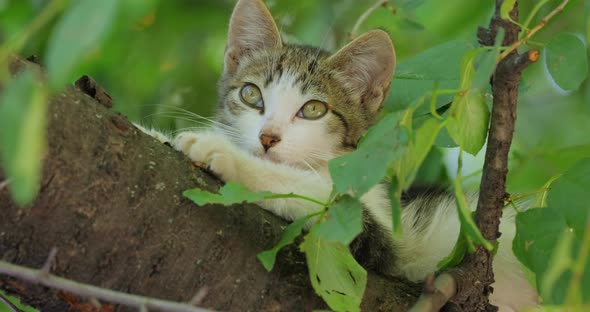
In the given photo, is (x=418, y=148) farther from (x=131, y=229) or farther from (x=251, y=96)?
(x=251, y=96)

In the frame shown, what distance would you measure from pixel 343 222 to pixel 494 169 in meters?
0.42

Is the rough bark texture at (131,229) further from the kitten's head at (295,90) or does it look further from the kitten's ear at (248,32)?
the kitten's ear at (248,32)

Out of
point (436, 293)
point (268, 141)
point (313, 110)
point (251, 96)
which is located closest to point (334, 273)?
point (436, 293)

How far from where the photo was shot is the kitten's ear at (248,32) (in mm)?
2420

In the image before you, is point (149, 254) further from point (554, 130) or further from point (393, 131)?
point (554, 130)

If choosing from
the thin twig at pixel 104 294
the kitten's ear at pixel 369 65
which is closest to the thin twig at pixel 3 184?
the thin twig at pixel 104 294

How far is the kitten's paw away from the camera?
4.92ft

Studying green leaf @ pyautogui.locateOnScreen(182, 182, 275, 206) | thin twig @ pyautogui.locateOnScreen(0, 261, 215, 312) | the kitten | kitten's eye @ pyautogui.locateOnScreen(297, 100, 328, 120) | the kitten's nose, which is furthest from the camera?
kitten's eye @ pyautogui.locateOnScreen(297, 100, 328, 120)

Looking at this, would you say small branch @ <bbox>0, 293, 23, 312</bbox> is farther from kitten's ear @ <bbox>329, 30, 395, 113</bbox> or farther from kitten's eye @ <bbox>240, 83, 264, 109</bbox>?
kitten's ear @ <bbox>329, 30, 395, 113</bbox>

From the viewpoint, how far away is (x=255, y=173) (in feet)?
5.46

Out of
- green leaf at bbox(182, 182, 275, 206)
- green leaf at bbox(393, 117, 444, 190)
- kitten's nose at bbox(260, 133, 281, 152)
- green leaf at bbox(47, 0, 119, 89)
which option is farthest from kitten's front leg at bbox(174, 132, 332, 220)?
green leaf at bbox(47, 0, 119, 89)

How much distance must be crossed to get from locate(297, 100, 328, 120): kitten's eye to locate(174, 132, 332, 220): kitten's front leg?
48 centimetres

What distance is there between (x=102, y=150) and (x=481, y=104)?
2.23 feet

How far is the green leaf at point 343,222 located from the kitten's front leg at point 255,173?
467mm
